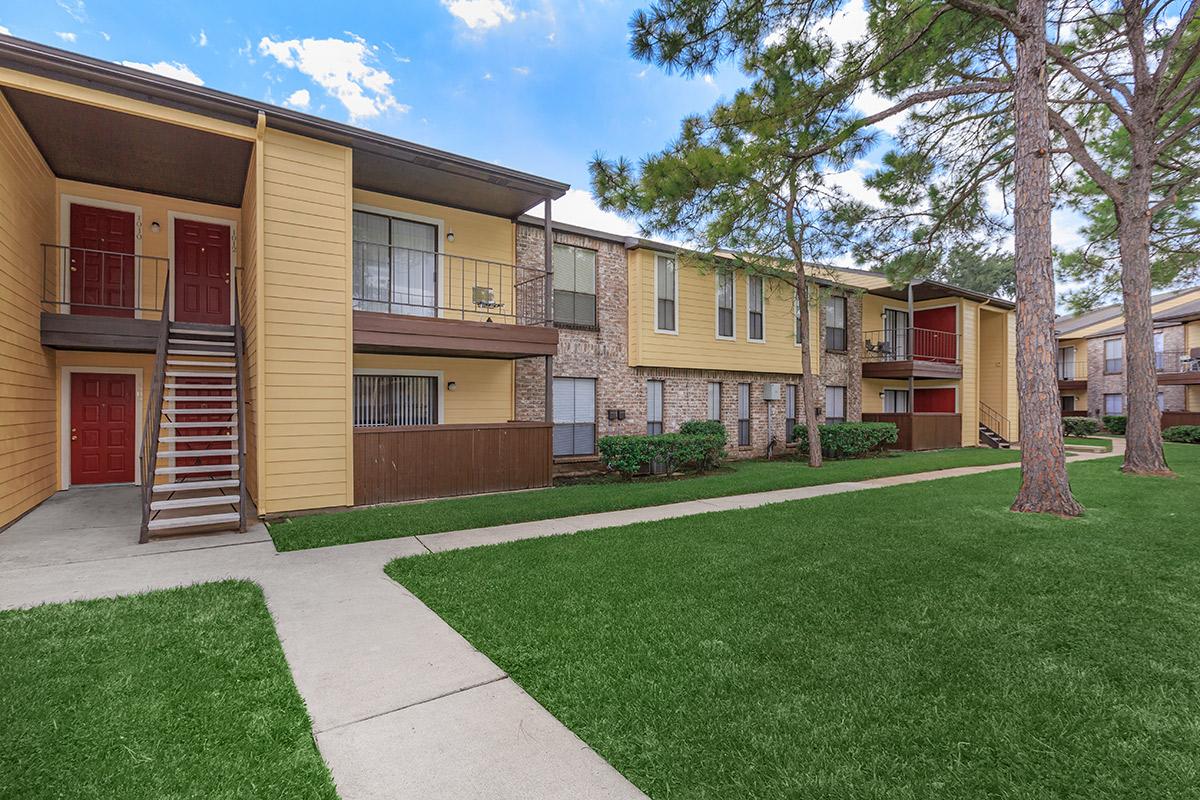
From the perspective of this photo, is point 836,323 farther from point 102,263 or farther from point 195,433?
point 102,263

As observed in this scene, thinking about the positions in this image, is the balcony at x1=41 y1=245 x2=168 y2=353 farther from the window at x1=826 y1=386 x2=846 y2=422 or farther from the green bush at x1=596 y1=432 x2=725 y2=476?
the window at x1=826 y1=386 x2=846 y2=422

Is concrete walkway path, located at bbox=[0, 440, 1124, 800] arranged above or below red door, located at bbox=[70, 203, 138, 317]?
below

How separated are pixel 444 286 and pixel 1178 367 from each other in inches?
1333

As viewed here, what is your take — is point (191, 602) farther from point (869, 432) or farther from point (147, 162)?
point (869, 432)

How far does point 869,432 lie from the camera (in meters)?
16.0

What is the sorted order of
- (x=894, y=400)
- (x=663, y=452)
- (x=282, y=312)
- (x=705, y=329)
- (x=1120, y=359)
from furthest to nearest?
(x=1120, y=359) < (x=894, y=400) < (x=705, y=329) < (x=663, y=452) < (x=282, y=312)

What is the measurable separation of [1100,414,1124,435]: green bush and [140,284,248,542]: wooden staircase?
35.4 m

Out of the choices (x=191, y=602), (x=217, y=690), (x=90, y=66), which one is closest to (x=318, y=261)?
(x=90, y=66)

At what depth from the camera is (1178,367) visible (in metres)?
25.2

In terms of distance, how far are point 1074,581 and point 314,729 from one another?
18.9 ft

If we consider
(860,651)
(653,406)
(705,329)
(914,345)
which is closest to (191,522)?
(860,651)

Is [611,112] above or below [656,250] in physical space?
above

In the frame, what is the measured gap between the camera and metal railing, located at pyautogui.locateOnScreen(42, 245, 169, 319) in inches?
340

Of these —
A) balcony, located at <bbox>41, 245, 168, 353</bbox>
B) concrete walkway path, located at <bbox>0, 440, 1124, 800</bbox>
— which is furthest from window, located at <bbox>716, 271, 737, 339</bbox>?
balcony, located at <bbox>41, 245, 168, 353</bbox>
